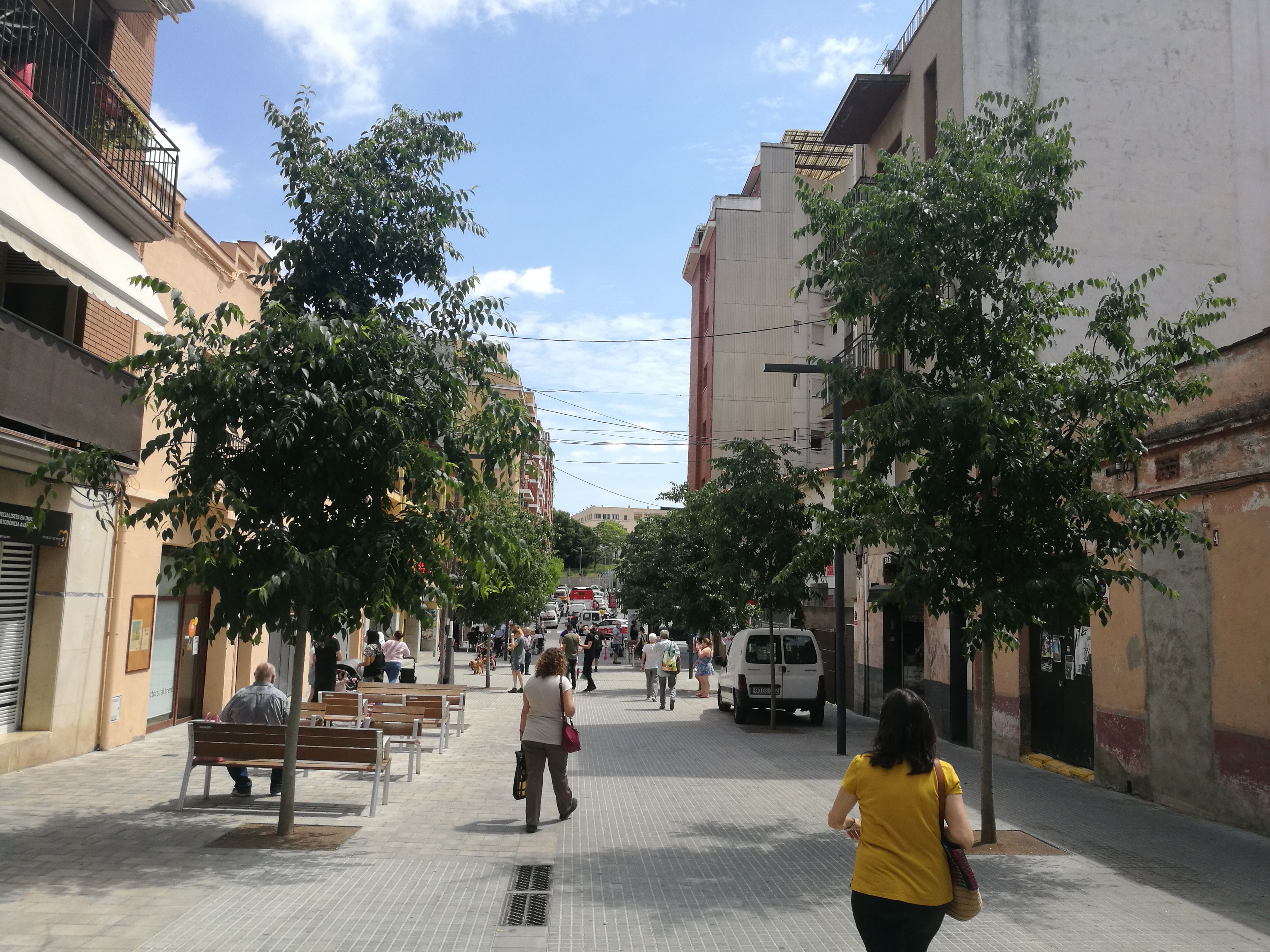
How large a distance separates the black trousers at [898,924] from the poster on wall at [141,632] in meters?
12.6

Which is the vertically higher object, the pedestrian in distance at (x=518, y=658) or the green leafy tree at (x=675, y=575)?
the green leafy tree at (x=675, y=575)

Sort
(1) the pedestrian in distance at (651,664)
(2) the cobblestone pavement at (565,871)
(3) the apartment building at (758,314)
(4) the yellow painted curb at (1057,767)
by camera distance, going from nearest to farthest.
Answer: (2) the cobblestone pavement at (565,871)
(4) the yellow painted curb at (1057,767)
(1) the pedestrian in distance at (651,664)
(3) the apartment building at (758,314)

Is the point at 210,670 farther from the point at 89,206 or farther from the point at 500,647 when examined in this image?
the point at 500,647

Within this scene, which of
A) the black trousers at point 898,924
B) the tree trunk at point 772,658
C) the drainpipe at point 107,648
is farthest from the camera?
the tree trunk at point 772,658

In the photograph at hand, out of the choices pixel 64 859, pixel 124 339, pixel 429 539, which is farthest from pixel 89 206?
pixel 64 859

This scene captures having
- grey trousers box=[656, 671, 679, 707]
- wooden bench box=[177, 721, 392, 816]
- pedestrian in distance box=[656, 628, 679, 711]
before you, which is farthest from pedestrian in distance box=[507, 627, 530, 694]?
wooden bench box=[177, 721, 392, 816]

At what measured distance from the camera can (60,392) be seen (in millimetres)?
11781

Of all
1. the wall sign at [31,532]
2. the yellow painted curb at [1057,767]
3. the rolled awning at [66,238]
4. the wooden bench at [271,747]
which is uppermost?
the rolled awning at [66,238]

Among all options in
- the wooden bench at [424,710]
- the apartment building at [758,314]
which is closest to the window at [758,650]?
the wooden bench at [424,710]

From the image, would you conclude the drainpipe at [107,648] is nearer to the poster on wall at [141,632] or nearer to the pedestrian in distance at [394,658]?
the poster on wall at [141,632]

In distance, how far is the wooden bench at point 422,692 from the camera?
52.6ft

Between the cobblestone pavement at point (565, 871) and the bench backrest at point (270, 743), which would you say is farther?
the bench backrest at point (270, 743)

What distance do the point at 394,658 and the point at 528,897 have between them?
15523mm

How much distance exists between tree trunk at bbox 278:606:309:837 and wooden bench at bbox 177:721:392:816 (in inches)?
17.7
